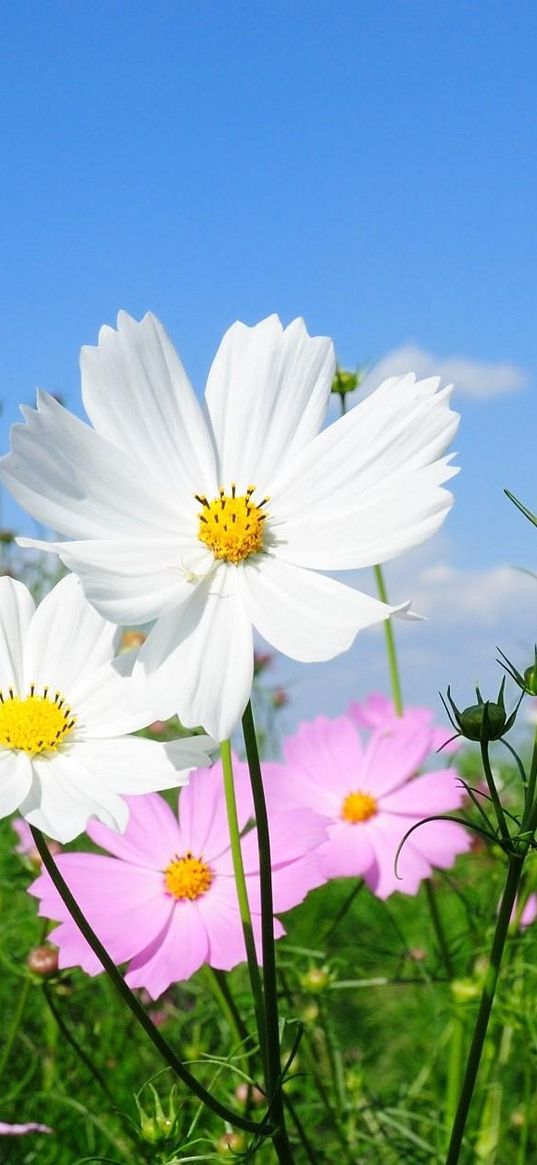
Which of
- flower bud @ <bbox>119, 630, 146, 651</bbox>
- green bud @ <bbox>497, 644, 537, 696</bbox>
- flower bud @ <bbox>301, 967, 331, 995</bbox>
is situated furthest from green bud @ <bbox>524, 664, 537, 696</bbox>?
flower bud @ <bbox>119, 630, 146, 651</bbox>

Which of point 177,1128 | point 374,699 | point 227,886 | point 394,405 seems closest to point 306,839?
point 227,886

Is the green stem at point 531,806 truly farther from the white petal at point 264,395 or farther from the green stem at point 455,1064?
the green stem at point 455,1064

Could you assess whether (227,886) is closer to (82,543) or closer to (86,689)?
(86,689)

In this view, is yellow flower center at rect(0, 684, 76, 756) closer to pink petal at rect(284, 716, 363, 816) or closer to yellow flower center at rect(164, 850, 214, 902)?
yellow flower center at rect(164, 850, 214, 902)

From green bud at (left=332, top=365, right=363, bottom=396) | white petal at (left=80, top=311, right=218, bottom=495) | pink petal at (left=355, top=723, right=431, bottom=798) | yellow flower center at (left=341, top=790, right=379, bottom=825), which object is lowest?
white petal at (left=80, top=311, right=218, bottom=495)

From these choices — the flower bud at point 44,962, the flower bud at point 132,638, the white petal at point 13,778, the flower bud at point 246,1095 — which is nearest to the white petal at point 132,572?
the white petal at point 13,778

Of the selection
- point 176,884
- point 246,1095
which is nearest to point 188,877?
point 176,884
